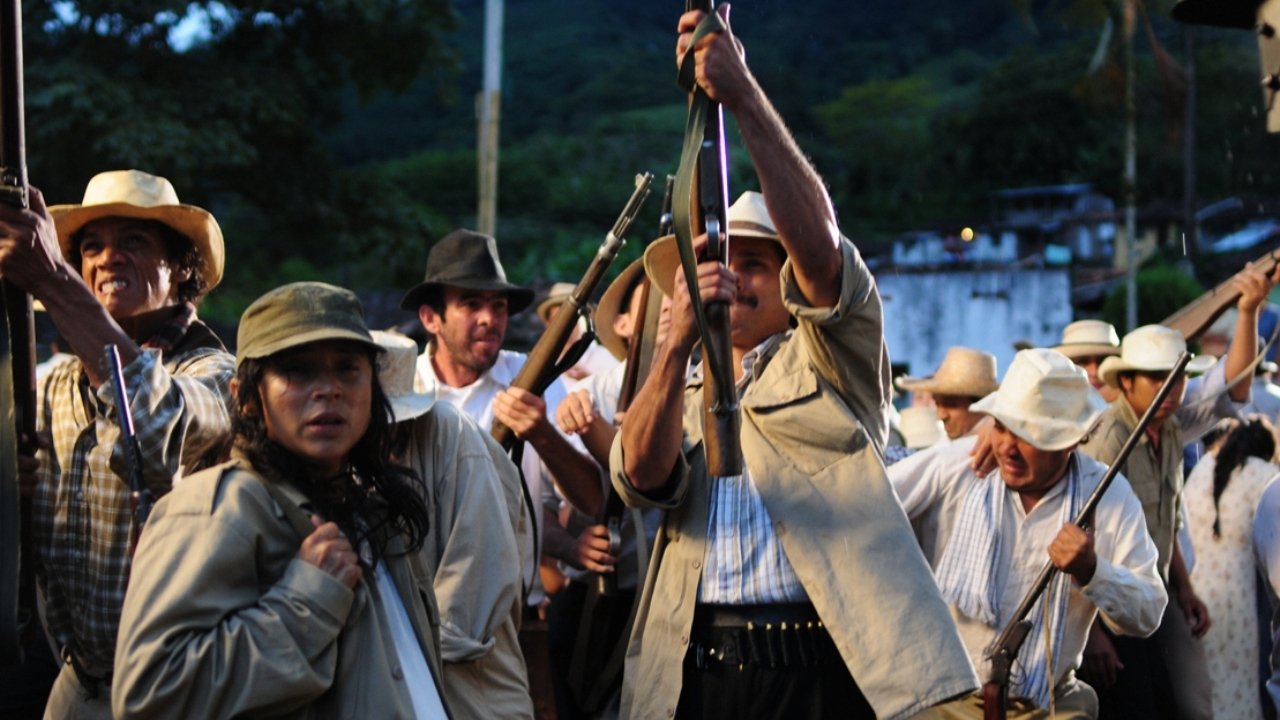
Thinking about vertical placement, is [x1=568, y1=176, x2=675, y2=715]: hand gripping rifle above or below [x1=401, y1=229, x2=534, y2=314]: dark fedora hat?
below

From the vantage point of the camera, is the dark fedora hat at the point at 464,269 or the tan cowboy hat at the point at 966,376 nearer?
the dark fedora hat at the point at 464,269

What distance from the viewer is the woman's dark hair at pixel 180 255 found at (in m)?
4.93

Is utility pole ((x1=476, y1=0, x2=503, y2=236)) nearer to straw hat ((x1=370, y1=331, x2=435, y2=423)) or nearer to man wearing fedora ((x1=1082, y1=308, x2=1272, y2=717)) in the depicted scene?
man wearing fedora ((x1=1082, y1=308, x2=1272, y2=717))

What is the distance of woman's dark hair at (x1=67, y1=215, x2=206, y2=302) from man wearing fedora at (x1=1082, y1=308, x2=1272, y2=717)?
387 centimetres

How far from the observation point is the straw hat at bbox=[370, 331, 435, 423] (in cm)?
467

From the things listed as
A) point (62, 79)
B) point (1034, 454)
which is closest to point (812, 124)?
point (62, 79)

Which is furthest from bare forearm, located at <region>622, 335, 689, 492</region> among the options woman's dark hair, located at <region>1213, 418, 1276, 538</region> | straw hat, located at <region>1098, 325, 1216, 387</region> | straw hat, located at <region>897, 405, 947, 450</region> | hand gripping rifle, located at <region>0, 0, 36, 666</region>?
straw hat, located at <region>897, 405, 947, 450</region>

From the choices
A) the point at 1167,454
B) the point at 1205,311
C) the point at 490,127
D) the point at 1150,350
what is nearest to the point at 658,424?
the point at 1167,454

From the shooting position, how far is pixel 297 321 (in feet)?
11.2

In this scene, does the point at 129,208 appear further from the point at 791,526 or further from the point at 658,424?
the point at 791,526

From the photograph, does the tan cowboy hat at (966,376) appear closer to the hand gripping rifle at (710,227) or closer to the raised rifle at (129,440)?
the hand gripping rifle at (710,227)

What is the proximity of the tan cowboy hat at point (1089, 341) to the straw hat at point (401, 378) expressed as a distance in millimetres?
4432

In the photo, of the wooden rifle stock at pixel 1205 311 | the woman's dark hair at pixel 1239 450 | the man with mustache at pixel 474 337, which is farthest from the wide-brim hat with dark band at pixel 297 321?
the woman's dark hair at pixel 1239 450

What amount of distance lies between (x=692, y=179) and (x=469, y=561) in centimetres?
139
